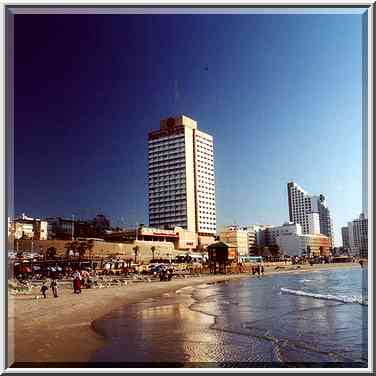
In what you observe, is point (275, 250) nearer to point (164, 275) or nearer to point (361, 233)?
point (164, 275)

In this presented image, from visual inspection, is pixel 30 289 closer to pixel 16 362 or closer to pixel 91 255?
pixel 16 362

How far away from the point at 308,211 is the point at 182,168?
17.1ft

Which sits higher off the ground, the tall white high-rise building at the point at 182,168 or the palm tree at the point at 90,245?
the tall white high-rise building at the point at 182,168

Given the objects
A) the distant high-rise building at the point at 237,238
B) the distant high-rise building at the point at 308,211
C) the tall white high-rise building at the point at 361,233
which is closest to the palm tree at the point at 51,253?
the distant high-rise building at the point at 237,238

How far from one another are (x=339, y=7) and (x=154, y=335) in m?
4.77

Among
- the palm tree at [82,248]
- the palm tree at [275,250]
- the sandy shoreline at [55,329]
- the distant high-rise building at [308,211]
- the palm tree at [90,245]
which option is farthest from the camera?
the palm tree at [275,250]

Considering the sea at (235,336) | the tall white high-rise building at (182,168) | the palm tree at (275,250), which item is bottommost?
the palm tree at (275,250)

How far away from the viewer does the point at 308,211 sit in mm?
17000

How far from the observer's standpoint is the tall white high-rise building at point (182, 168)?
44.4ft

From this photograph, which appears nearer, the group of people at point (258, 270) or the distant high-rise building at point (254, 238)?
the distant high-rise building at point (254, 238)

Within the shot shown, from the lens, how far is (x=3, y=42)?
431 centimetres

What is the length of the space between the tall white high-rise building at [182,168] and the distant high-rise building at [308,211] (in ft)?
8.27

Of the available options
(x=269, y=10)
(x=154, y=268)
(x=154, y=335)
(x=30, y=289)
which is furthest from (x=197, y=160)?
(x=154, y=268)

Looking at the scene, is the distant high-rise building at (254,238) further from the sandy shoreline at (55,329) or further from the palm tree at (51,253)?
the sandy shoreline at (55,329)
